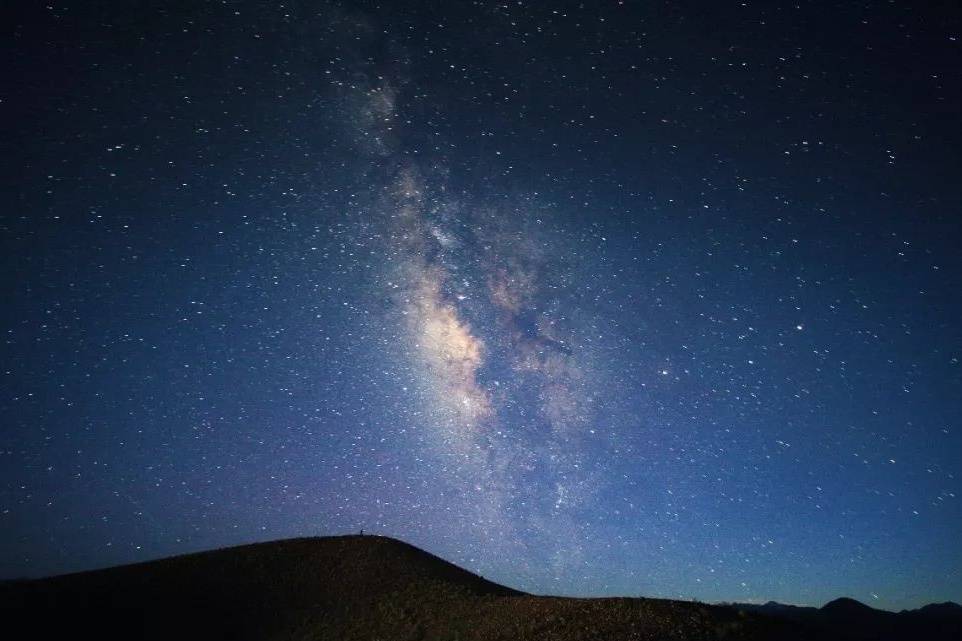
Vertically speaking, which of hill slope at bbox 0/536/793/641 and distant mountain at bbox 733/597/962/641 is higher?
hill slope at bbox 0/536/793/641

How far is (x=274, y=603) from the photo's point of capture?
22812 millimetres

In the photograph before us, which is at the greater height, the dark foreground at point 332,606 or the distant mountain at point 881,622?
the dark foreground at point 332,606

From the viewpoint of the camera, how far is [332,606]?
2222 centimetres

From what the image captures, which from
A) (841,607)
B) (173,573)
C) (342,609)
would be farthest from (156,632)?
(841,607)

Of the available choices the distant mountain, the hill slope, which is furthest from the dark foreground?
the distant mountain

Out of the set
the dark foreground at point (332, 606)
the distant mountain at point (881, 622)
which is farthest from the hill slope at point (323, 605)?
the distant mountain at point (881, 622)

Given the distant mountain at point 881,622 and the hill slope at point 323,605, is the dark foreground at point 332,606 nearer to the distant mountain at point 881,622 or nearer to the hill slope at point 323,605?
the hill slope at point 323,605

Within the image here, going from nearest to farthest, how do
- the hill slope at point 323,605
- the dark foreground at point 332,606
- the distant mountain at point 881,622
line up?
the dark foreground at point 332,606 < the hill slope at point 323,605 < the distant mountain at point 881,622

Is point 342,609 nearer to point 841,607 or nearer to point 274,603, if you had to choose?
point 274,603

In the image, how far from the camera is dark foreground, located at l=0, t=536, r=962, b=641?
16.2 m

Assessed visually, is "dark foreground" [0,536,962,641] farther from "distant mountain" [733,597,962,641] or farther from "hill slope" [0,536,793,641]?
"distant mountain" [733,597,962,641]

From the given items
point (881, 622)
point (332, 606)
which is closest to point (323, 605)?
point (332, 606)

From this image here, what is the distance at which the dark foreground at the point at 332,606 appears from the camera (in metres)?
16.2

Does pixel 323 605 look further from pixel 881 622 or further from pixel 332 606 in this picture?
pixel 881 622
